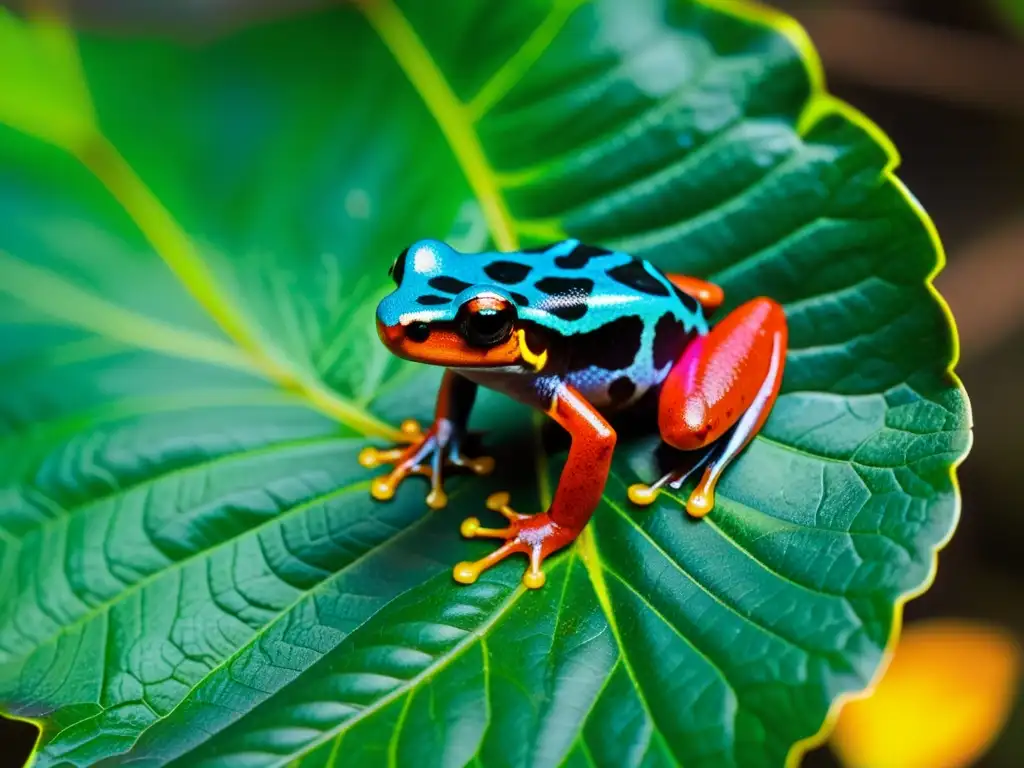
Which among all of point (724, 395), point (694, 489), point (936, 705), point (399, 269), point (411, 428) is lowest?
point (936, 705)

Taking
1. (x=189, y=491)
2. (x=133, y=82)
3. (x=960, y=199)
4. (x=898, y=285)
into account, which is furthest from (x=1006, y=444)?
(x=133, y=82)

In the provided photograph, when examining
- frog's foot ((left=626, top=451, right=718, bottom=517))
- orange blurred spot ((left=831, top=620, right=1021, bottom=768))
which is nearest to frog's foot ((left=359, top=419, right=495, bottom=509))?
frog's foot ((left=626, top=451, right=718, bottom=517))

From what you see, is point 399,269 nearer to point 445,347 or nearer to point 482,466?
point 445,347

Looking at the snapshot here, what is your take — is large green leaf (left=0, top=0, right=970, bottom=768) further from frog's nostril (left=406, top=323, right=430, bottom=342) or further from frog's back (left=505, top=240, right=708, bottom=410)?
frog's nostril (left=406, top=323, right=430, bottom=342)

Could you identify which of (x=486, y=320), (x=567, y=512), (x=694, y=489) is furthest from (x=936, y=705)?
(x=486, y=320)

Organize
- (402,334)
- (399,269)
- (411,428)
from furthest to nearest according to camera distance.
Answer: (411,428), (399,269), (402,334)

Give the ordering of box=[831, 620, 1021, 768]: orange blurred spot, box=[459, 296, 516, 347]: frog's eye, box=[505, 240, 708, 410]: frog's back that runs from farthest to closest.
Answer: box=[831, 620, 1021, 768]: orange blurred spot < box=[505, 240, 708, 410]: frog's back < box=[459, 296, 516, 347]: frog's eye
